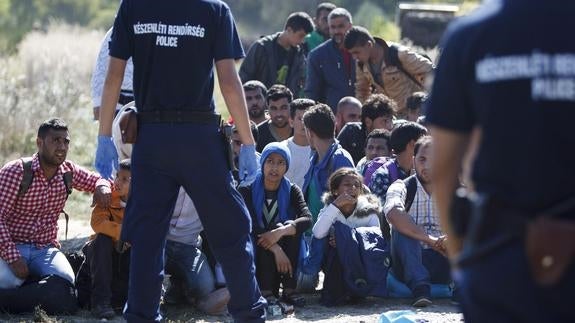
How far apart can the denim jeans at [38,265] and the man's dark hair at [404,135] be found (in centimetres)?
229

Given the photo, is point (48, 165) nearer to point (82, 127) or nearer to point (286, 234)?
point (286, 234)

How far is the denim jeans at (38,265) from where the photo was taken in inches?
279

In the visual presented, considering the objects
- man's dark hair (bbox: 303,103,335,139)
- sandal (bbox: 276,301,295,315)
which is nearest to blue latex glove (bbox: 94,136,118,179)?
sandal (bbox: 276,301,295,315)

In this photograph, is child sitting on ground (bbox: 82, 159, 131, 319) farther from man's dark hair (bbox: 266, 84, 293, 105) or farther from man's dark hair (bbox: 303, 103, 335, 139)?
man's dark hair (bbox: 266, 84, 293, 105)

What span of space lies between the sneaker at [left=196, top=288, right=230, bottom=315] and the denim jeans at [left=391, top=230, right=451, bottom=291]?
3.66ft

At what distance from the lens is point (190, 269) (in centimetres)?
735

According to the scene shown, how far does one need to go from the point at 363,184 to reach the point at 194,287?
131 centimetres

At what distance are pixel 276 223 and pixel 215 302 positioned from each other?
0.66 meters

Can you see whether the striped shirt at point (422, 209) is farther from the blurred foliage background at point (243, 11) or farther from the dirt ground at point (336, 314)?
the blurred foliage background at point (243, 11)

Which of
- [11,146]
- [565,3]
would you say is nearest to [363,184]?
[565,3]

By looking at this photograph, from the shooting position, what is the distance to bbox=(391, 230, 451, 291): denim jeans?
755 centimetres

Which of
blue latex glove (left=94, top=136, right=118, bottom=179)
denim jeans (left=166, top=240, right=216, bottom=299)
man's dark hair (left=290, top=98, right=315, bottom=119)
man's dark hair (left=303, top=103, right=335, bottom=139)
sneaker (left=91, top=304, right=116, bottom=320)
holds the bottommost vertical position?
sneaker (left=91, top=304, right=116, bottom=320)

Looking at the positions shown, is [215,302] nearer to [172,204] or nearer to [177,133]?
[172,204]

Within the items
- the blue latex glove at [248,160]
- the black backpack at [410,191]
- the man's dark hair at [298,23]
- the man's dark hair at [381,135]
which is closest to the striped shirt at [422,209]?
the black backpack at [410,191]
